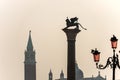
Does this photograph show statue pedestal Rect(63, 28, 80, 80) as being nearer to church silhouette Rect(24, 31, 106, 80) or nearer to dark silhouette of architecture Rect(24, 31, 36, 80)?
church silhouette Rect(24, 31, 106, 80)

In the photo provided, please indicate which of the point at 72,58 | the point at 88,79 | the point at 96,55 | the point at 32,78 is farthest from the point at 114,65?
the point at 32,78

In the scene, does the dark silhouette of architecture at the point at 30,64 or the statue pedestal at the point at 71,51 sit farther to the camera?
the dark silhouette of architecture at the point at 30,64

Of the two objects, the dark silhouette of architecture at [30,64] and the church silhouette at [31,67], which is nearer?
the church silhouette at [31,67]

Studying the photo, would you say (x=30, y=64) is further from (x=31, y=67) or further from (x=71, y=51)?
(x=71, y=51)

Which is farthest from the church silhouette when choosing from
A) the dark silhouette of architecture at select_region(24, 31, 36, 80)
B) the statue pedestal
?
the statue pedestal

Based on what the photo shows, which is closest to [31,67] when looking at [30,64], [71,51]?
[30,64]

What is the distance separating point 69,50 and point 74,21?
118 cm

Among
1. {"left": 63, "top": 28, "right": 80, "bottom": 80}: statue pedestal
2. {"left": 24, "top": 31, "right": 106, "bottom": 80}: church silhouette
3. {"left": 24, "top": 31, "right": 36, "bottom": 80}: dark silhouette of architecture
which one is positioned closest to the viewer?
{"left": 63, "top": 28, "right": 80, "bottom": 80}: statue pedestal

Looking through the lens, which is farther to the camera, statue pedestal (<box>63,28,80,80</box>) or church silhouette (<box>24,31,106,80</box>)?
church silhouette (<box>24,31,106,80</box>)

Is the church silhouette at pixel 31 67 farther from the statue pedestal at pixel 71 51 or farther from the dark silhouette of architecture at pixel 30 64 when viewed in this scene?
the statue pedestal at pixel 71 51

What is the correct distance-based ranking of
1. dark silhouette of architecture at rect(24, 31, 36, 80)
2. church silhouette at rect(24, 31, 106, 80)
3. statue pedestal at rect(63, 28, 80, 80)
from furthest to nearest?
dark silhouette of architecture at rect(24, 31, 36, 80) < church silhouette at rect(24, 31, 106, 80) < statue pedestal at rect(63, 28, 80, 80)

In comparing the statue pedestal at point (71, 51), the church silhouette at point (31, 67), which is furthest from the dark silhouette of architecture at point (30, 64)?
the statue pedestal at point (71, 51)

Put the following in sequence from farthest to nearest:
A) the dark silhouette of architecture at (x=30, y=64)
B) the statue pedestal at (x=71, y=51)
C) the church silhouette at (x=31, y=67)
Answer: the dark silhouette of architecture at (x=30, y=64)
the church silhouette at (x=31, y=67)
the statue pedestal at (x=71, y=51)

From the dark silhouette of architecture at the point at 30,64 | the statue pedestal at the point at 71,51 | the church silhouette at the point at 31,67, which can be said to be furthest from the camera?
the dark silhouette of architecture at the point at 30,64
